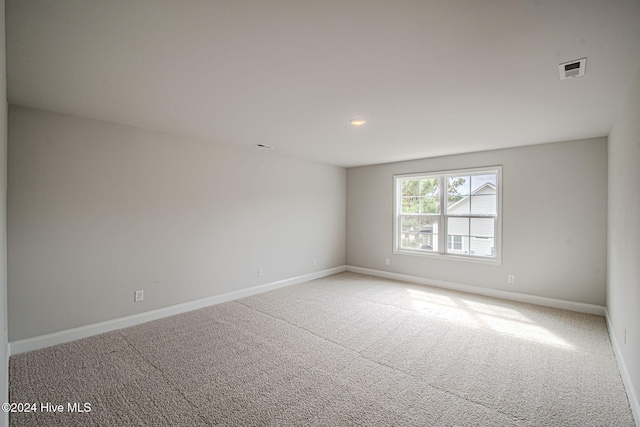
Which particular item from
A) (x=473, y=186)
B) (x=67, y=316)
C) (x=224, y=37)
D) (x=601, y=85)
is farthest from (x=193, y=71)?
(x=473, y=186)

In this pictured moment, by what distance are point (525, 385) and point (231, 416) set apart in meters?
2.29

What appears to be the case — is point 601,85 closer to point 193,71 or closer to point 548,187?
point 548,187

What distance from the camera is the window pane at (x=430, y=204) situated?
18.2ft

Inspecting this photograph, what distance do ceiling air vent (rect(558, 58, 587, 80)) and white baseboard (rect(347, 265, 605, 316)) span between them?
11.2 ft

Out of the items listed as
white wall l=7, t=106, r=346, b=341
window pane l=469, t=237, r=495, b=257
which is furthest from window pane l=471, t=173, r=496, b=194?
white wall l=7, t=106, r=346, b=341

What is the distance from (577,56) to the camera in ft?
6.33

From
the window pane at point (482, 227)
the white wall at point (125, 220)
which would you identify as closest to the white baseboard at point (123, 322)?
the white wall at point (125, 220)

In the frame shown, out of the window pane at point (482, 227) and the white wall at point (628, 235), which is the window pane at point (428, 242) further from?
the white wall at point (628, 235)

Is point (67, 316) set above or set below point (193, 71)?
below

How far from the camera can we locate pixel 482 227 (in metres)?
4.98

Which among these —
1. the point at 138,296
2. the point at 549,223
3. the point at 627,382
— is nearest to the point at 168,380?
the point at 138,296

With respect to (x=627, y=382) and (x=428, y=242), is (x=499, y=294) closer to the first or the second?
(x=428, y=242)

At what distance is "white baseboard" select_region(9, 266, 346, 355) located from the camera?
115 inches

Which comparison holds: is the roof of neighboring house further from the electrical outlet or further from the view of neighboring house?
the electrical outlet
